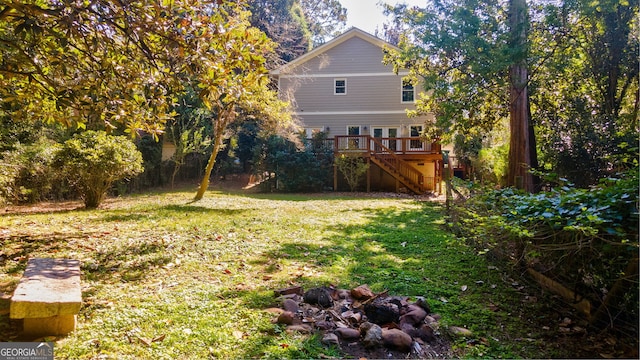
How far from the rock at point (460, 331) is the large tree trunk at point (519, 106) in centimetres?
802

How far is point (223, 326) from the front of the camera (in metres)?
3.14

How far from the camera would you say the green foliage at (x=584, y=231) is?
8.61ft

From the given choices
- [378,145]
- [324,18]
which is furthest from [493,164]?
[324,18]

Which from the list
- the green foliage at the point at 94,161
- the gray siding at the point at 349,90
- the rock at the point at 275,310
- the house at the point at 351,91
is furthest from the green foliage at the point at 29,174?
the gray siding at the point at 349,90

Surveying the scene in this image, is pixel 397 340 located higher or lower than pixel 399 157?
lower

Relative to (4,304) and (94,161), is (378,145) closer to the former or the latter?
(94,161)

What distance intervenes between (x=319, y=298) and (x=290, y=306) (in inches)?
12.2

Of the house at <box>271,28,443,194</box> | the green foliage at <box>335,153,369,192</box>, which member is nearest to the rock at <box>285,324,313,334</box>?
the green foliage at <box>335,153,369,192</box>

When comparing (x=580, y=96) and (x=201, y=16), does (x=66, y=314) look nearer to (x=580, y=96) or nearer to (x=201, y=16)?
(x=201, y=16)

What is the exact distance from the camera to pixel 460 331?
3227 mm

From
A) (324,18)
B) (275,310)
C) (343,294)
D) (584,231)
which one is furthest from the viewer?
(324,18)

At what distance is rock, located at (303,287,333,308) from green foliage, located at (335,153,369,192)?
14.1 meters

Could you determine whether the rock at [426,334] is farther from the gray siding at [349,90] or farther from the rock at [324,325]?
the gray siding at [349,90]

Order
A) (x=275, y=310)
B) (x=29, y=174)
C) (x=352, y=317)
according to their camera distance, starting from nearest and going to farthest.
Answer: (x=352, y=317)
(x=275, y=310)
(x=29, y=174)
